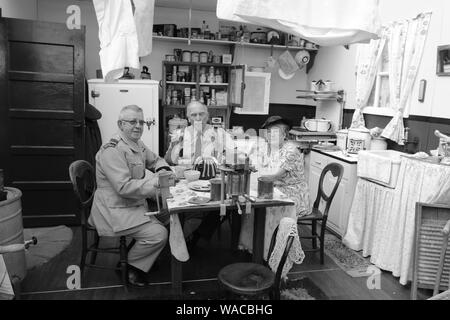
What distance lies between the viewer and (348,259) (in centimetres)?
342

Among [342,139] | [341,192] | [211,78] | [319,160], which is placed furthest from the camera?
[211,78]

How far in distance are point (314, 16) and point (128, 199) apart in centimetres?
195

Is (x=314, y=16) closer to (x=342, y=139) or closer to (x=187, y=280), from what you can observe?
(x=187, y=280)

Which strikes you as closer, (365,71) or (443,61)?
(443,61)

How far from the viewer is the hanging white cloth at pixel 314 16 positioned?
1296 millimetres

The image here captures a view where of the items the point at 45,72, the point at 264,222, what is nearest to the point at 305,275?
the point at 264,222

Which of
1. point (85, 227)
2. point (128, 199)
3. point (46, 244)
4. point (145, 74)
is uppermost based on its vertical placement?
point (145, 74)

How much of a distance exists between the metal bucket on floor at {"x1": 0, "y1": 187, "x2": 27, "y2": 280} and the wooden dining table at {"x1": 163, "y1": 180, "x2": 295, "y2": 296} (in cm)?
110

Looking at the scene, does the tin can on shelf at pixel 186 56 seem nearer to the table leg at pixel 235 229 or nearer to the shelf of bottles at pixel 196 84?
the shelf of bottles at pixel 196 84

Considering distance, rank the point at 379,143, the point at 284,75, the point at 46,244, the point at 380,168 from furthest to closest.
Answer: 1. the point at 284,75
2. the point at 379,143
3. the point at 46,244
4. the point at 380,168

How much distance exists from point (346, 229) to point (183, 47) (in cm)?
349

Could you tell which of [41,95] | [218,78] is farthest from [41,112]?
[218,78]

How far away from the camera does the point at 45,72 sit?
12.2ft

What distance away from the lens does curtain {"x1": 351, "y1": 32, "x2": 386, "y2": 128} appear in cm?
416
